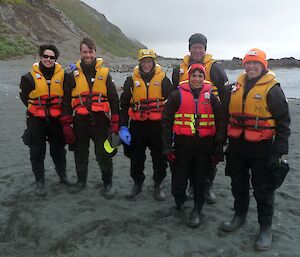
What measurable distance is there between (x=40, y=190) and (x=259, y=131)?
12.8 ft

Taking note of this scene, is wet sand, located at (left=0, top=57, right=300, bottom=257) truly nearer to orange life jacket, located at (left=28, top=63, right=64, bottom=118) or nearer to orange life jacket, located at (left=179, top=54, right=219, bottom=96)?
orange life jacket, located at (left=28, top=63, right=64, bottom=118)

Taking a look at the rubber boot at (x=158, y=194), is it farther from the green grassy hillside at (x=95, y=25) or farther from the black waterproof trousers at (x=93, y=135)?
the green grassy hillside at (x=95, y=25)

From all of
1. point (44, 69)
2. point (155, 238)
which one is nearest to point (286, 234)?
point (155, 238)

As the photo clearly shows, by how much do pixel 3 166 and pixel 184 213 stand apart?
445 cm

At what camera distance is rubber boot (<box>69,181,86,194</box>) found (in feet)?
21.5

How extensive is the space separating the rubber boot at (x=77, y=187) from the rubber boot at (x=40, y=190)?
452mm

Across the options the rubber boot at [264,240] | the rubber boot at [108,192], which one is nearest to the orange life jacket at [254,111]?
the rubber boot at [264,240]

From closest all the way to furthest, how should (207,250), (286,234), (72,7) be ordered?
1. (207,250)
2. (286,234)
3. (72,7)

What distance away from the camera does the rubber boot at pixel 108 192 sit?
6.41 m

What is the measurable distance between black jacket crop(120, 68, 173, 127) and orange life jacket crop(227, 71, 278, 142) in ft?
4.27

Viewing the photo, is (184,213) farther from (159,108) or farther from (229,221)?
(159,108)

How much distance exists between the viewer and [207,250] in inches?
190

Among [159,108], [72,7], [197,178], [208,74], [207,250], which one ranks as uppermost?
[72,7]

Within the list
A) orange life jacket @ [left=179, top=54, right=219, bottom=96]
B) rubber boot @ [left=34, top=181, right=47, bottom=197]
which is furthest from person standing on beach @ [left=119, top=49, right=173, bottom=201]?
rubber boot @ [left=34, top=181, right=47, bottom=197]
